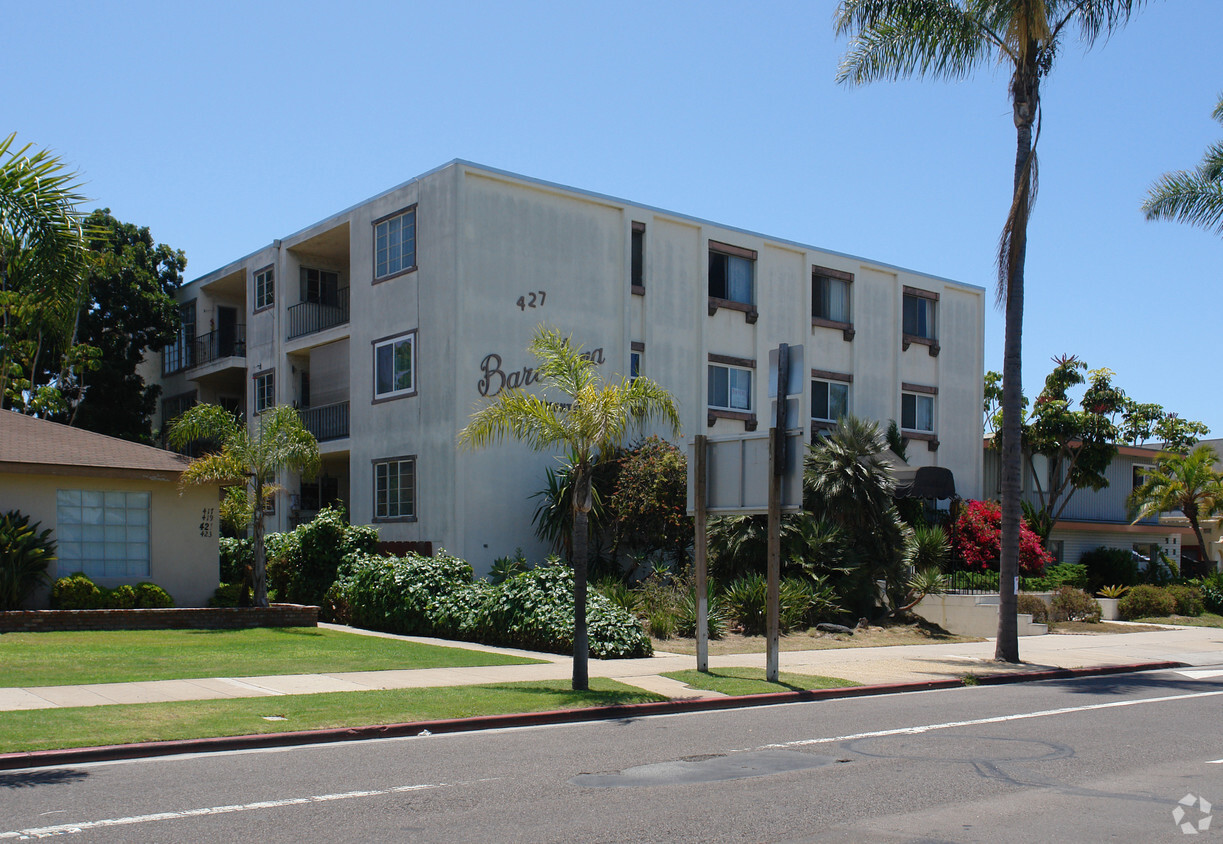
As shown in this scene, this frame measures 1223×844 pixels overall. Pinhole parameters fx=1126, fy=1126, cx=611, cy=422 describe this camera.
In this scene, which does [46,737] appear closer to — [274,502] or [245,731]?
A: [245,731]

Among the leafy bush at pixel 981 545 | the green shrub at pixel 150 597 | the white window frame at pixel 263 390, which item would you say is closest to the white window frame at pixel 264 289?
the white window frame at pixel 263 390

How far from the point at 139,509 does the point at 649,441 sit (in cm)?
1076

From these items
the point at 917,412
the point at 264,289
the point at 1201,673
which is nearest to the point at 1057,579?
the point at 917,412

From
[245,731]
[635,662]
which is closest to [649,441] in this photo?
[635,662]

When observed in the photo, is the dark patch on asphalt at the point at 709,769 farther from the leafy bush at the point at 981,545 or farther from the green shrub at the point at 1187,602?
the green shrub at the point at 1187,602

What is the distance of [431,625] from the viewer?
20.6 meters

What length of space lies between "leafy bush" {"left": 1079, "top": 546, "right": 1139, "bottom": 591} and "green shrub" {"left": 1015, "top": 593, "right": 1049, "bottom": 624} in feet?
37.2

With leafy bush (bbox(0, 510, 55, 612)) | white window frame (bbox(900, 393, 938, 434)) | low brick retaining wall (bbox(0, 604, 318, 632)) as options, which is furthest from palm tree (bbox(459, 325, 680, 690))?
white window frame (bbox(900, 393, 938, 434))

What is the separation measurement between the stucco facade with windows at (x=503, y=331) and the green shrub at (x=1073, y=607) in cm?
795

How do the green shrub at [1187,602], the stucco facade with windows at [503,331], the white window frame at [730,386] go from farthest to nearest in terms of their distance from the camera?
the green shrub at [1187,602], the white window frame at [730,386], the stucco facade with windows at [503,331]

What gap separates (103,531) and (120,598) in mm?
1555

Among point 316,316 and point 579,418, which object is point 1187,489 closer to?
point 316,316

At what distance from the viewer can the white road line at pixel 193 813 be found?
21.8 ft

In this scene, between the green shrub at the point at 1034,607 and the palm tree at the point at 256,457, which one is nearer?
the palm tree at the point at 256,457
